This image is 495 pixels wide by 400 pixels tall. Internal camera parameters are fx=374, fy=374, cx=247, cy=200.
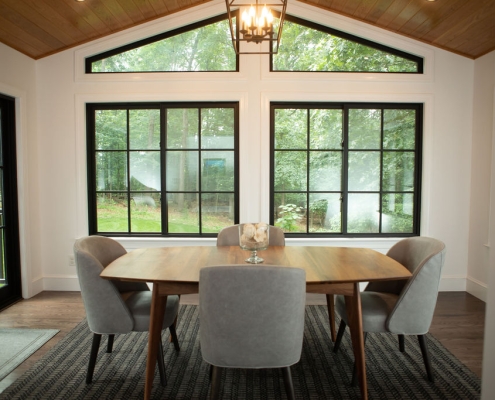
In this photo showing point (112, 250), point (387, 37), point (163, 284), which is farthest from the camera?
point (387, 37)

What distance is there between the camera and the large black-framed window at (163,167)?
4035mm

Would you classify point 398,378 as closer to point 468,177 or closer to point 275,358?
point 275,358

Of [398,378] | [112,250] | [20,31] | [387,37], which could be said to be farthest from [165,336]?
[387,37]

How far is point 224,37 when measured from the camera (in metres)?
4.02

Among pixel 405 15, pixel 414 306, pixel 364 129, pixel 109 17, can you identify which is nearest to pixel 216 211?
pixel 364 129

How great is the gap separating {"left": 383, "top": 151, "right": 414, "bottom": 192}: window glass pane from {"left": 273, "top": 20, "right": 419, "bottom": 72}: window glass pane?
929 millimetres

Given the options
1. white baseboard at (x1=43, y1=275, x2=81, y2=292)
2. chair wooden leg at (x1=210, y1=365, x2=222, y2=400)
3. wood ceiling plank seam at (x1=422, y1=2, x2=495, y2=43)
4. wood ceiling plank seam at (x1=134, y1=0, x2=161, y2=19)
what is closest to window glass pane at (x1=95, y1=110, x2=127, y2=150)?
wood ceiling plank seam at (x1=134, y1=0, x2=161, y2=19)

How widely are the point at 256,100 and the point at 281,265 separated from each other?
2307 millimetres

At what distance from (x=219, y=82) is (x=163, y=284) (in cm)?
257

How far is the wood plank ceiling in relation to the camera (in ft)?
10.0

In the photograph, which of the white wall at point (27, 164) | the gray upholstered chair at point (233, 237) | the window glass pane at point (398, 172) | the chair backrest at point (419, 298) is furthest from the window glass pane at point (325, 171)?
the white wall at point (27, 164)

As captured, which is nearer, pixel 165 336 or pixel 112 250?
pixel 112 250

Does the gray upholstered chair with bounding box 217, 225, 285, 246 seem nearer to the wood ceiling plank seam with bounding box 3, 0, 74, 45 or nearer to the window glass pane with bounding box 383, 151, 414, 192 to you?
the window glass pane with bounding box 383, 151, 414, 192

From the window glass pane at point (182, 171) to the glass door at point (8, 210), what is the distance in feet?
4.98
